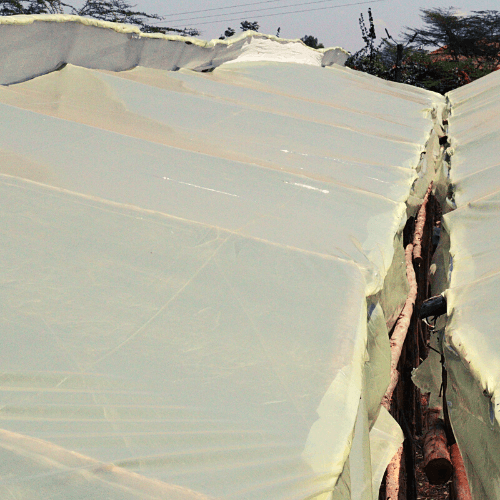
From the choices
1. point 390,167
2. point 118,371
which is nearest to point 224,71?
point 390,167

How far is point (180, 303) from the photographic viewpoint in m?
1.58

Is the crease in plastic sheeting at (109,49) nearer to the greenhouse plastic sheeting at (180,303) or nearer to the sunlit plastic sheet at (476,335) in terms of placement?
the greenhouse plastic sheeting at (180,303)

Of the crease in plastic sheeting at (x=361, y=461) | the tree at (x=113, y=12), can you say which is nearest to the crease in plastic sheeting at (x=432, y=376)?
the crease in plastic sheeting at (x=361, y=461)

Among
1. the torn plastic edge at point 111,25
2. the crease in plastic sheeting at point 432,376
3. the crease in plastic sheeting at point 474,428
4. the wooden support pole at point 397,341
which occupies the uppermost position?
the torn plastic edge at point 111,25

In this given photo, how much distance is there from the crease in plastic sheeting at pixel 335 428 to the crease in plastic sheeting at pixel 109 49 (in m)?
2.60

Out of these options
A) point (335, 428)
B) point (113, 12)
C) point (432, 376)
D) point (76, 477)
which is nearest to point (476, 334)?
point (335, 428)

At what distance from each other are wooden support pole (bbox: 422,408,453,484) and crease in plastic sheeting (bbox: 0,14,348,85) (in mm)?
2986

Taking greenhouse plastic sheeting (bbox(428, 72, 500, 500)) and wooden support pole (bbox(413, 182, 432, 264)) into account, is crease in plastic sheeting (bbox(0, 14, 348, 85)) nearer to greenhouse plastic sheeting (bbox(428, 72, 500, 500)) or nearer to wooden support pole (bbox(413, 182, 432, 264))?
wooden support pole (bbox(413, 182, 432, 264))

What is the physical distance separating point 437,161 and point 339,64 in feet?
14.0

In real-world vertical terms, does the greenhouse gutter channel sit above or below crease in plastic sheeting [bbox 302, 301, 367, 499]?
below

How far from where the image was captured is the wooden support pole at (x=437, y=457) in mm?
2891

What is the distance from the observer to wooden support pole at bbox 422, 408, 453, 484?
9.48 feet

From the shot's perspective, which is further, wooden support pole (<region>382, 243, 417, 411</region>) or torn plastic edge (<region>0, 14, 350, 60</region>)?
torn plastic edge (<region>0, 14, 350, 60</region>)

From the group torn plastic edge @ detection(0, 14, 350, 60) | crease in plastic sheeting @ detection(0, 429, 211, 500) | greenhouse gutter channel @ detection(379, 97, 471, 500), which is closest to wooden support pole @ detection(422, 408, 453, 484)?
greenhouse gutter channel @ detection(379, 97, 471, 500)
